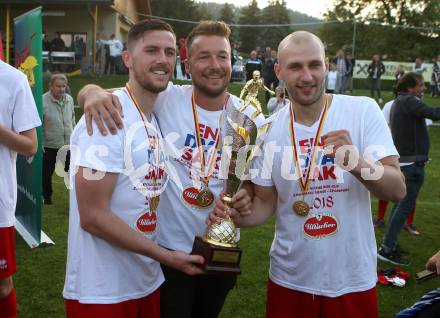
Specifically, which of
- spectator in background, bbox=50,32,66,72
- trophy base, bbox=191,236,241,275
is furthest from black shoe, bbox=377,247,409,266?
spectator in background, bbox=50,32,66,72

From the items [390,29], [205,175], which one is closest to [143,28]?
[205,175]

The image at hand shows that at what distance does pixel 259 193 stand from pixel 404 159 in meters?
3.43

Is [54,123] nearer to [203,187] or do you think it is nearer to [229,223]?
[203,187]

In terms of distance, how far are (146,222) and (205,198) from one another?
0.41m

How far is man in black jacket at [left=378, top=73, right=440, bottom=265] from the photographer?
18.2ft

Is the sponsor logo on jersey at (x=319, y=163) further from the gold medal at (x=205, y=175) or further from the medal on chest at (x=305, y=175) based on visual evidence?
the gold medal at (x=205, y=175)

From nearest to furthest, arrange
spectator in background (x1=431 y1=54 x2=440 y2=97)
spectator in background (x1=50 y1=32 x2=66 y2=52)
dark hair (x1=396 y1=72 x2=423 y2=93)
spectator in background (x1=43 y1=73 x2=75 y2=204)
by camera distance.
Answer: dark hair (x1=396 y1=72 x2=423 y2=93), spectator in background (x1=43 y1=73 x2=75 y2=204), spectator in background (x1=50 y1=32 x2=66 y2=52), spectator in background (x1=431 y1=54 x2=440 y2=97)

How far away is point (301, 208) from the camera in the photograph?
2553 millimetres

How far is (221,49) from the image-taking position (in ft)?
9.05

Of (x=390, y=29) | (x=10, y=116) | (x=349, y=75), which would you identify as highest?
(x=390, y=29)

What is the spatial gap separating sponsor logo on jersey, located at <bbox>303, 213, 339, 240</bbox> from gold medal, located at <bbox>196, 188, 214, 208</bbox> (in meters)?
0.53

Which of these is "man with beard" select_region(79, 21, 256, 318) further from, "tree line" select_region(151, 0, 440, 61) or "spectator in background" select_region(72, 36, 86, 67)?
"tree line" select_region(151, 0, 440, 61)

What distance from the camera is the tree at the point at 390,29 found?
4281 centimetres

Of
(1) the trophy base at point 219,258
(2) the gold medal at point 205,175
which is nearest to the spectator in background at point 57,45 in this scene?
(2) the gold medal at point 205,175
